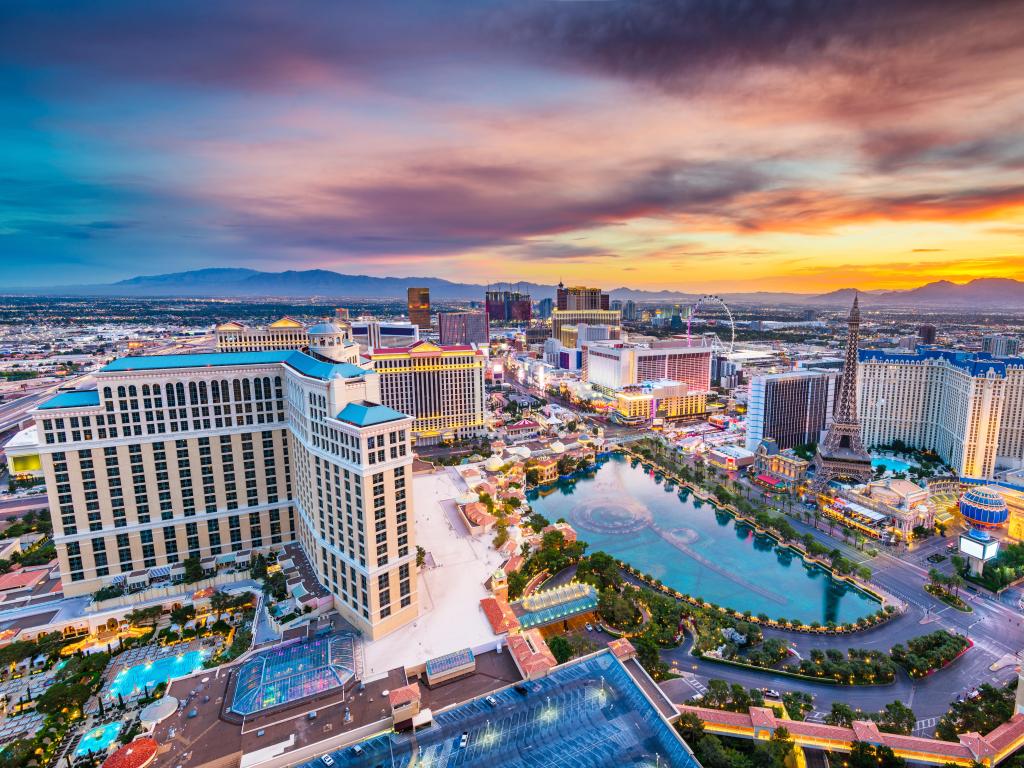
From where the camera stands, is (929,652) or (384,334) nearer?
(929,652)

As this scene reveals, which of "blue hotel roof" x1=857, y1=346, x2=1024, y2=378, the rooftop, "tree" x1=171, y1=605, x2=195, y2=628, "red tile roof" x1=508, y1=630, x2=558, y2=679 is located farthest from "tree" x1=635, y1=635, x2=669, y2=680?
"blue hotel roof" x1=857, y1=346, x2=1024, y2=378

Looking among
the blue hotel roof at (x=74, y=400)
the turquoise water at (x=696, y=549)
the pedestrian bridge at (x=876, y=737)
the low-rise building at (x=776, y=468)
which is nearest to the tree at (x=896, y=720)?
the pedestrian bridge at (x=876, y=737)

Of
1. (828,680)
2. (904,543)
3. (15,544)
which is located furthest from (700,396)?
(15,544)

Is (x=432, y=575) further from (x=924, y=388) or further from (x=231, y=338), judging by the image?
(x=924, y=388)

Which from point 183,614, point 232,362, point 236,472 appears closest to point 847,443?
point 236,472

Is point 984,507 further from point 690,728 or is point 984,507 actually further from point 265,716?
point 265,716

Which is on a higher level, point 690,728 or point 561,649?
point 690,728
